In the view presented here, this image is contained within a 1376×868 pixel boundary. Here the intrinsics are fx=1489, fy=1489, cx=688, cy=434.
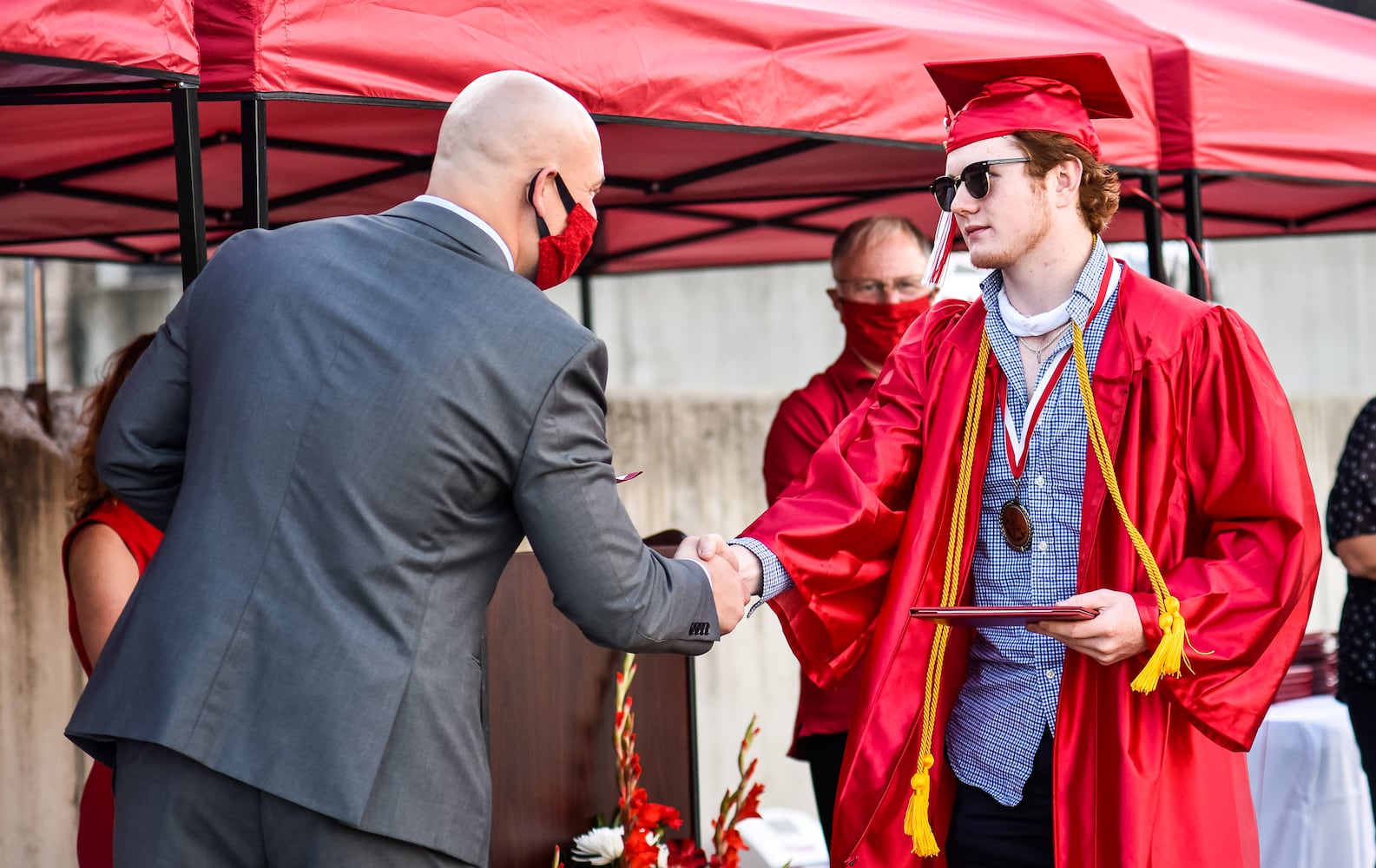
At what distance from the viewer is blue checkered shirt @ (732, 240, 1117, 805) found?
245 cm

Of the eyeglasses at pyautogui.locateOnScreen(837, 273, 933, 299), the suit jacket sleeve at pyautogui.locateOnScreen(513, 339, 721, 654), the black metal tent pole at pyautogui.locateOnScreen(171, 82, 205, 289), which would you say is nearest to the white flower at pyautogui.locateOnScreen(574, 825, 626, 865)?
the suit jacket sleeve at pyautogui.locateOnScreen(513, 339, 721, 654)

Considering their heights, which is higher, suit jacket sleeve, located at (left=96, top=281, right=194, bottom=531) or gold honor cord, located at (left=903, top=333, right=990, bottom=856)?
suit jacket sleeve, located at (left=96, top=281, right=194, bottom=531)

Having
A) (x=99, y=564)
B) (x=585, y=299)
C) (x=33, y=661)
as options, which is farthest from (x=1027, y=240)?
(x=585, y=299)

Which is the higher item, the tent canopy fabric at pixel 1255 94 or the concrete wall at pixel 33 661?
the tent canopy fabric at pixel 1255 94

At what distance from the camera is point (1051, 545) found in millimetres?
2463

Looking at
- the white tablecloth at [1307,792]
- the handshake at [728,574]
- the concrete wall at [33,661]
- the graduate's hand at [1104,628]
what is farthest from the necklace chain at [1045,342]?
the concrete wall at [33,661]

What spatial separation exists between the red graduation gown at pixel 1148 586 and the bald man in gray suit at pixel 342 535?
2.22ft

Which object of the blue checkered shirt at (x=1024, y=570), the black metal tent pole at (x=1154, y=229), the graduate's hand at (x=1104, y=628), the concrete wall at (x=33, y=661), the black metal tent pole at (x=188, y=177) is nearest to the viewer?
the graduate's hand at (x=1104, y=628)

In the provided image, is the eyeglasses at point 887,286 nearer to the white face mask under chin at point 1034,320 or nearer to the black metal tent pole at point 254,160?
the white face mask under chin at point 1034,320

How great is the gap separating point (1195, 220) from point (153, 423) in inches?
121

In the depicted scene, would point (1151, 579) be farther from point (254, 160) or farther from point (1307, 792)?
point (1307, 792)

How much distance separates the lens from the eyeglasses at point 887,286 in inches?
160


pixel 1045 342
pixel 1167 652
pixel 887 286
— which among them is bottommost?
pixel 1167 652

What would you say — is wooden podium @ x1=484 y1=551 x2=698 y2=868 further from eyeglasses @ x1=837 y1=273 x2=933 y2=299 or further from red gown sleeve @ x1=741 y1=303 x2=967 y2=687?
eyeglasses @ x1=837 y1=273 x2=933 y2=299
